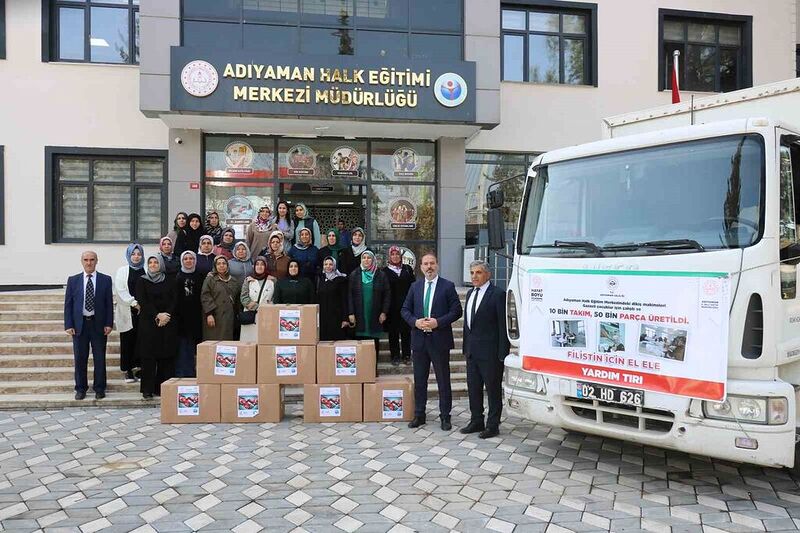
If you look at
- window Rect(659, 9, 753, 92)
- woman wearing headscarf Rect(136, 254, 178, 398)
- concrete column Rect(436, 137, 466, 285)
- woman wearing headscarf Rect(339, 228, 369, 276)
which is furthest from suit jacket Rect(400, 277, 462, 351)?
window Rect(659, 9, 753, 92)

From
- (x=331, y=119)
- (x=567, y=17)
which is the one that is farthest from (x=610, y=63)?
(x=331, y=119)

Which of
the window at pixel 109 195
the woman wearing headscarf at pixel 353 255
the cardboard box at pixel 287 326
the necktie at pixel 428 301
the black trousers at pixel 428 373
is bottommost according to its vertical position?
the black trousers at pixel 428 373

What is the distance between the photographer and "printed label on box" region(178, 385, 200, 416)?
629 centimetres

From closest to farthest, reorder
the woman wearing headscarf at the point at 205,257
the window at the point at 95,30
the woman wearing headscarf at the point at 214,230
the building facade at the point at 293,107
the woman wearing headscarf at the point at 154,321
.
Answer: the woman wearing headscarf at the point at 154,321 → the woman wearing headscarf at the point at 205,257 → the woman wearing headscarf at the point at 214,230 → the building facade at the point at 293,107 → the window at the point at 95,30

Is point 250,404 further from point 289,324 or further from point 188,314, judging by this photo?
point 188,314

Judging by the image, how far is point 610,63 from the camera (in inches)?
503

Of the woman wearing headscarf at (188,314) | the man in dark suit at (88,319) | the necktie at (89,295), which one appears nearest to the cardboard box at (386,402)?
the woman wearing headscarf at (188,314)

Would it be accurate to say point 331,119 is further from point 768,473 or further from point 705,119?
point 768,473

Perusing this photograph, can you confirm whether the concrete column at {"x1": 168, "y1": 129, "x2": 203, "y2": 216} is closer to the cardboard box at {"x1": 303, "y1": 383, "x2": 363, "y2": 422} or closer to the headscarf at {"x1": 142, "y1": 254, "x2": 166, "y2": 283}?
the headscarf at {"x1": 142, "y1": 254, "x2": 166, "y2": 283}

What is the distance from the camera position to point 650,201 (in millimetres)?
4445

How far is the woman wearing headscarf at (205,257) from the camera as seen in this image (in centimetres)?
761

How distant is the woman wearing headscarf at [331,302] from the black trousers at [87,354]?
8.94 ft

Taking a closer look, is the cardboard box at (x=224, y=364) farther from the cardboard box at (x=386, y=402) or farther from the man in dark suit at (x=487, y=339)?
the man in dark suit at (x=487, y=339)

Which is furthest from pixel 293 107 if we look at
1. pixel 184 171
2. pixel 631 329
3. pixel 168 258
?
pixel 631 329
